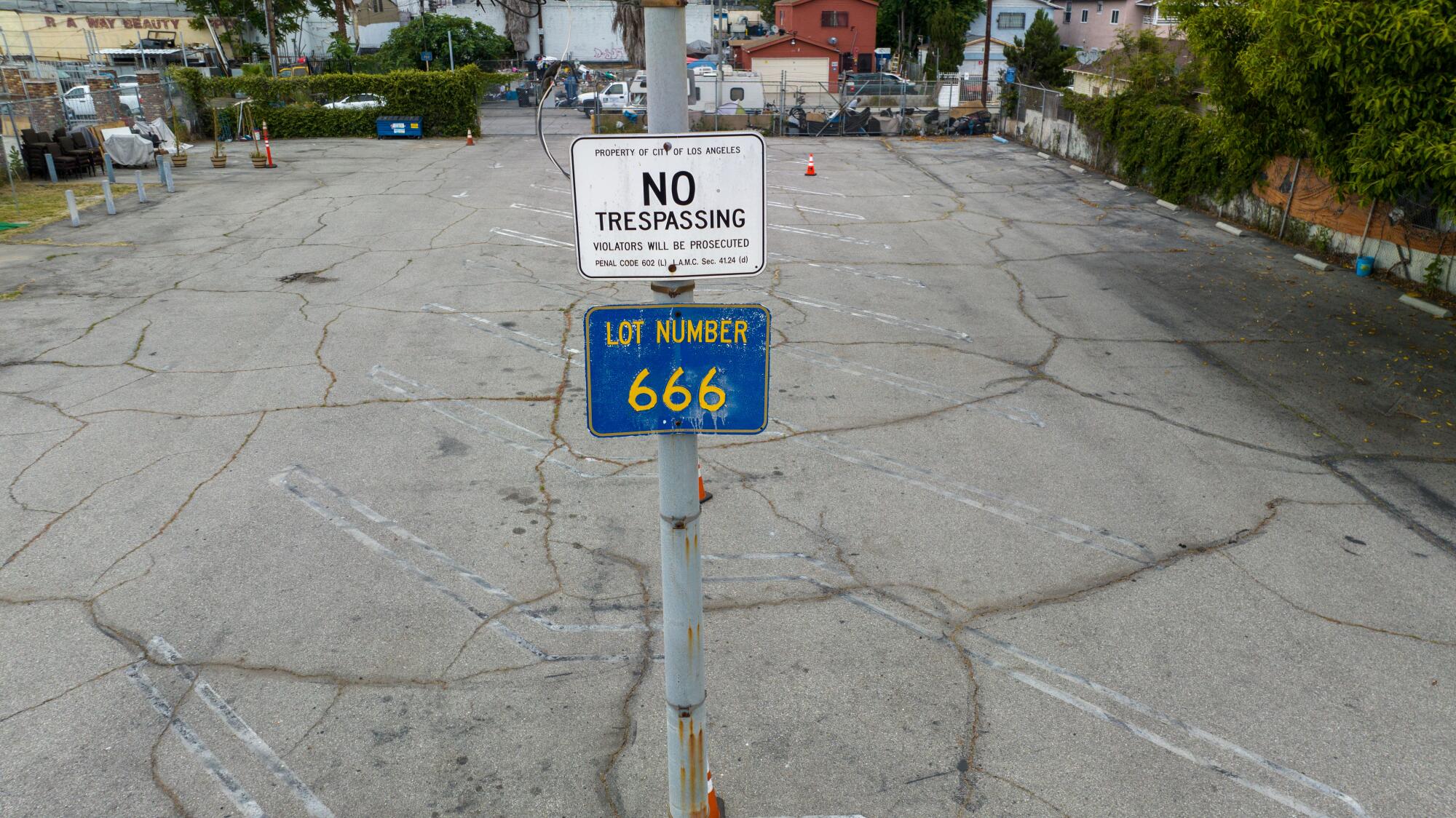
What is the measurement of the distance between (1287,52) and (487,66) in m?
58.6

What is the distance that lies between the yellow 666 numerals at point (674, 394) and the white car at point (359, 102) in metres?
35.2

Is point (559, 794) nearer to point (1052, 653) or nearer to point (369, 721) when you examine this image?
point (369, 721)

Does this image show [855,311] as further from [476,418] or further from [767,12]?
[767,12]

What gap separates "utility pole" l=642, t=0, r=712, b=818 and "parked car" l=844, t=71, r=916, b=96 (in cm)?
4141

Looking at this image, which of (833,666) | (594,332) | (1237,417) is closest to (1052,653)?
(833,666)

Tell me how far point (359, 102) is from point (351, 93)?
395 millimetres

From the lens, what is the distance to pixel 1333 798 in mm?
4664

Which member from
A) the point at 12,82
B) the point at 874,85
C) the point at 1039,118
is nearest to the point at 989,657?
the point at 1039,118

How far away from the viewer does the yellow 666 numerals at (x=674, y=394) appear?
331 cm

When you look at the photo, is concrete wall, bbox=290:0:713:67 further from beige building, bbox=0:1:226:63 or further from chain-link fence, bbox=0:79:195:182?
chain-link fence, bbox=0:79:195:182

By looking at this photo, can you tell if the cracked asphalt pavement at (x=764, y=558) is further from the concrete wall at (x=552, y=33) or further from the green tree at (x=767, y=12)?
the green tree at (x=767, y=12)

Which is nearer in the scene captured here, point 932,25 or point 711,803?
point 711,803

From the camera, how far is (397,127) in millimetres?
33781

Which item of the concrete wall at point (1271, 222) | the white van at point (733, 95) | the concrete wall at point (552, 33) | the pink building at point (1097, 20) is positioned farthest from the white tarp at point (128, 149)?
the pink building at point (1097, 20)
